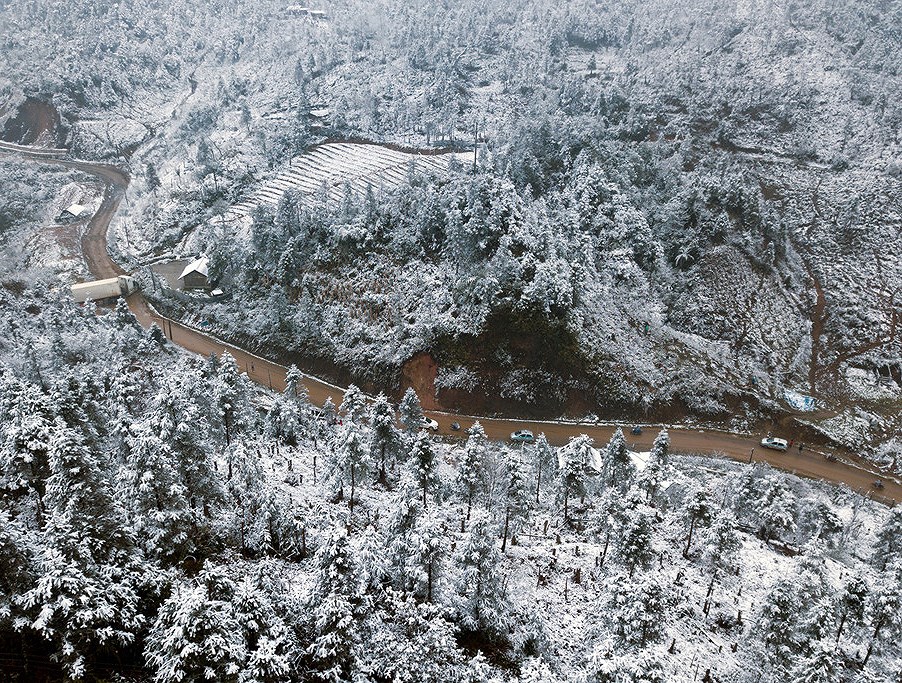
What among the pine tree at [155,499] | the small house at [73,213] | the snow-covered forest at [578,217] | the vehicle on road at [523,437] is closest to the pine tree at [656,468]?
the snow-covered forest at [578,217]

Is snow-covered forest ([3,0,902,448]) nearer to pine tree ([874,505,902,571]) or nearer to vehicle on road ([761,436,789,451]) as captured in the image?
vehicle on road ([761,436,789,451])

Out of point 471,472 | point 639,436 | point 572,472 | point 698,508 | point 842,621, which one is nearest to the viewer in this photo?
point 842,621

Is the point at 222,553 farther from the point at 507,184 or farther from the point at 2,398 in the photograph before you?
the point at 507,184

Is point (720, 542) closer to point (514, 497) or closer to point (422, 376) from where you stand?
point (514, 497)

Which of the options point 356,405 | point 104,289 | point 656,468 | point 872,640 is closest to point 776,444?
point 656,468

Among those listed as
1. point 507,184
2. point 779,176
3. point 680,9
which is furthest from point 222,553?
point 680,9

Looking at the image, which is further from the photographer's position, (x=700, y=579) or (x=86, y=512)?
(x=700, y=579)
